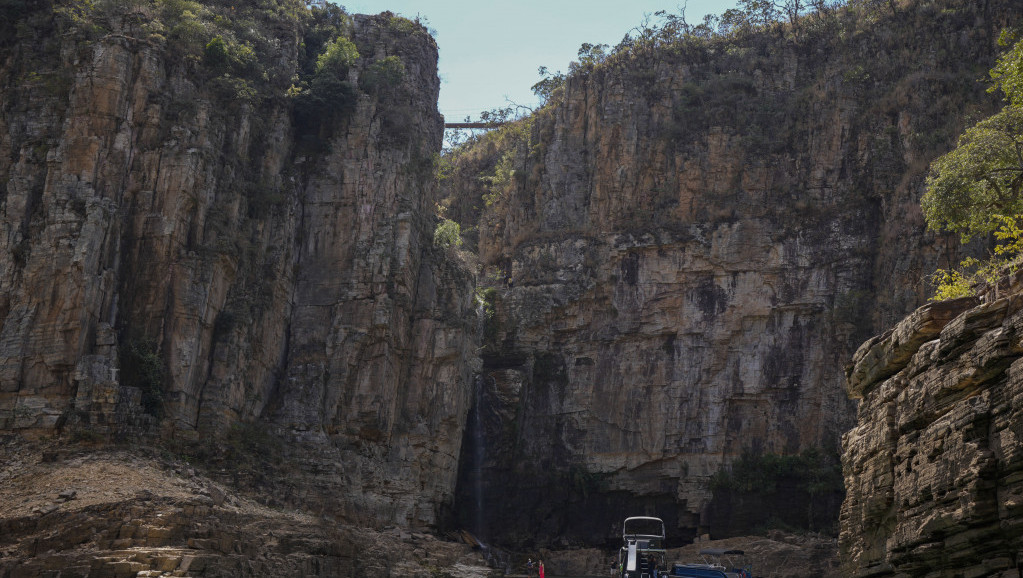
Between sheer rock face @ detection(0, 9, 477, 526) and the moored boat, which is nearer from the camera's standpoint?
the moored boat

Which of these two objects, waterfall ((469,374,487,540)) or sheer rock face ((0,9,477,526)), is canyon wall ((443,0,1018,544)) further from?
sheer rock face ((0,9,477,526))

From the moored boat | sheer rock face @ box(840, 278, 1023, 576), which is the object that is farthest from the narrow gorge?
sheer rock face @ box(840, 278, 1023, 576)

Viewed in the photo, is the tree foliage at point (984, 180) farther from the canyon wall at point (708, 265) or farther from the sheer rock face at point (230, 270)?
the sheer rock face at point (230, 270)

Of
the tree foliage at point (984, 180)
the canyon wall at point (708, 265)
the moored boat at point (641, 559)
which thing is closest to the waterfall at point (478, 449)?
the canyon wall at point (708, 265)

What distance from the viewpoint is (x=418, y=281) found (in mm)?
46250

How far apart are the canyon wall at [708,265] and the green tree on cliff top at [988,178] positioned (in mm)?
19973

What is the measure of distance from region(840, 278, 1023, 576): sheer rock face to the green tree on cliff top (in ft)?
10.8

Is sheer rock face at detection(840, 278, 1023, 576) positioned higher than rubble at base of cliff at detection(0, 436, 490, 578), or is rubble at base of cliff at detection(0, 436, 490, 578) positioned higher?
sheer rock face at detection(840, 278, 1023, 576)

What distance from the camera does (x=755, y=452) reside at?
46.2 m

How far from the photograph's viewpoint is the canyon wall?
152ft

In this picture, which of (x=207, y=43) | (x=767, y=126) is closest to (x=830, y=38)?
(x=767, y=126)

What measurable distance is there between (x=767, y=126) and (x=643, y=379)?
14.2 meters

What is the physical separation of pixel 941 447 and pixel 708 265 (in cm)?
3372

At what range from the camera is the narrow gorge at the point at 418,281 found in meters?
33.2
